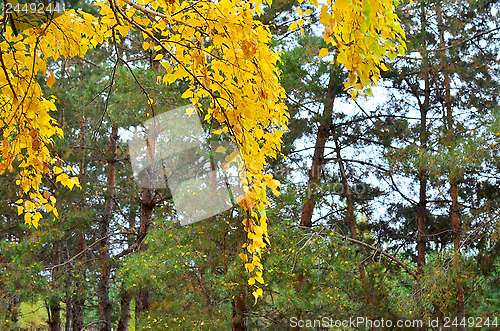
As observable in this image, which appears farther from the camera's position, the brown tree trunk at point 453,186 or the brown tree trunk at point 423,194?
the brown tree trunk at point 423,194

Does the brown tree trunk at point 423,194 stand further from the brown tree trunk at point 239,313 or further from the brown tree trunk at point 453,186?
the brown tree trunk at point 239,313

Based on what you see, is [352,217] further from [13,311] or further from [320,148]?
[13,311]

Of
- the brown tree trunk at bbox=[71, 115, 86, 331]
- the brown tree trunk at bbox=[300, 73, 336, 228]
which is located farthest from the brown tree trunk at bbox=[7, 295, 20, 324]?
the brown tree trunk at bbox=[300, 73, 336, 228]

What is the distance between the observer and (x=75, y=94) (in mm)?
6203

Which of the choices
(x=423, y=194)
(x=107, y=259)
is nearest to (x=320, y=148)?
(x=423, y=194)

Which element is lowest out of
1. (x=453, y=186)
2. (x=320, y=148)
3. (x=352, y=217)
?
(x=352, y=217)

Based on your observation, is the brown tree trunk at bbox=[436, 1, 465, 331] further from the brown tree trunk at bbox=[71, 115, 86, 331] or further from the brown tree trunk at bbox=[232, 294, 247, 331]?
the brown tree trunk at bbox=[71, 115, 86, 331]

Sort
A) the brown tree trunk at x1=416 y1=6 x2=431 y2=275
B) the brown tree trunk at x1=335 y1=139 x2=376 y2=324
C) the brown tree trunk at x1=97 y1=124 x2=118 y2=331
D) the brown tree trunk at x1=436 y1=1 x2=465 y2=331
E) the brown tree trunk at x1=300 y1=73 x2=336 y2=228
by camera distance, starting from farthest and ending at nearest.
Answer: the brown tree trunk at x1=97 y1=124 x2=118 y2=331 → the brown tree trunk at x1=416 y1=6 x2=431 y2=275 → the brown tree trunk at x1=300 y1=73 x2=336 y2=228 → the brown tree trunk at x1=335 y1=139 x2=376 y2=324 → the brown tree trunk at x1=436 y1=1 x2=465 y2=331

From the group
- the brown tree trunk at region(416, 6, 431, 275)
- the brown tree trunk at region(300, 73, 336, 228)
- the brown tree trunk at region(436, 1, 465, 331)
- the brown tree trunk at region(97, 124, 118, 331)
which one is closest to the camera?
the brown tree trunk at region(436, 1, 465, 331)

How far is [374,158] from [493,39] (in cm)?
250

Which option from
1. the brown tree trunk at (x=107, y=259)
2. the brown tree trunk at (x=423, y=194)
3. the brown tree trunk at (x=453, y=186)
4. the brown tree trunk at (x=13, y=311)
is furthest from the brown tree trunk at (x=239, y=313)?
the brown tree trunk at (x=13, y=311)

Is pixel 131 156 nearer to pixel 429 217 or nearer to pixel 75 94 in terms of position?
pixel 75 94

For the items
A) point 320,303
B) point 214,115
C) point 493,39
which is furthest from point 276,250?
point 493,39

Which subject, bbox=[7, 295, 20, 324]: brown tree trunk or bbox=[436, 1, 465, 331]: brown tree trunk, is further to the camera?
bbox=[7, 295, 20, 324]: brown tree trunk
